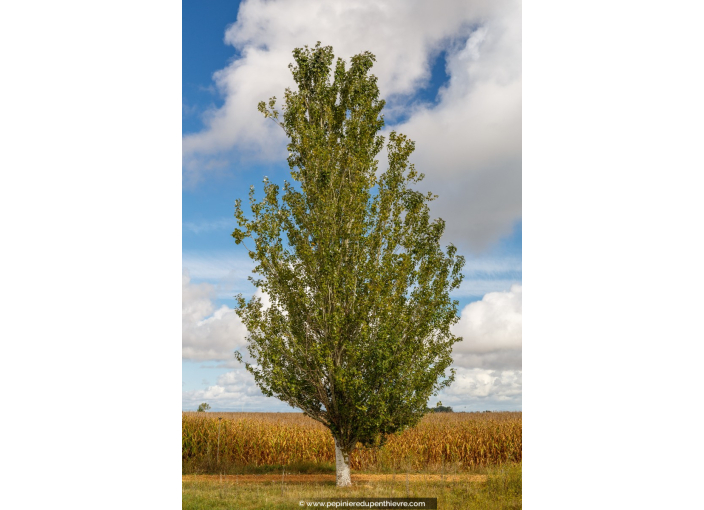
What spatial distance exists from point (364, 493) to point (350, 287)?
13.4 feet

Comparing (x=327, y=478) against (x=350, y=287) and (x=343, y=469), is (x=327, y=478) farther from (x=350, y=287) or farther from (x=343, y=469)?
(x=350, y=287)

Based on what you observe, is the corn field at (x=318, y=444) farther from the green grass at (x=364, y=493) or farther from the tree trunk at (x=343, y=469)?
the green grass at (x=364, y=493)

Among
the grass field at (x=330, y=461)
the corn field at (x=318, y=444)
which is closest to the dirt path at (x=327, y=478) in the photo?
the grass field at (x=330, y=461)

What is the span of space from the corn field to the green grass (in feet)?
13.0

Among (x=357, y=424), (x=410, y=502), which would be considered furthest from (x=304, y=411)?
(x=410, y=502)

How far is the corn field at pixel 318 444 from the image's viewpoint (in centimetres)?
1572

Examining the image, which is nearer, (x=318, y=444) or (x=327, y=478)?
(x=327, y=478)

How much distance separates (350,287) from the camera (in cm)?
1039

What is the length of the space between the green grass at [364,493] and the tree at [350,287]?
102cm

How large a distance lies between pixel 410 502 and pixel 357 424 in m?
2.02

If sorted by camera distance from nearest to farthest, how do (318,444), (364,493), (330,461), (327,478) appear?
1. (364,493)
2. (327,478)
3. (330,461)
4. (318,444)

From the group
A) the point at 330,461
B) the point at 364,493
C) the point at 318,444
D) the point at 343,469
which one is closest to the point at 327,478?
the point at 343,469

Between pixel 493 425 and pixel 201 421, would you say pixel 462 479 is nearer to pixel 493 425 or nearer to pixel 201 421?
pixel 493 425

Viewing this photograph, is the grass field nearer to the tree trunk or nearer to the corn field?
the corn field
